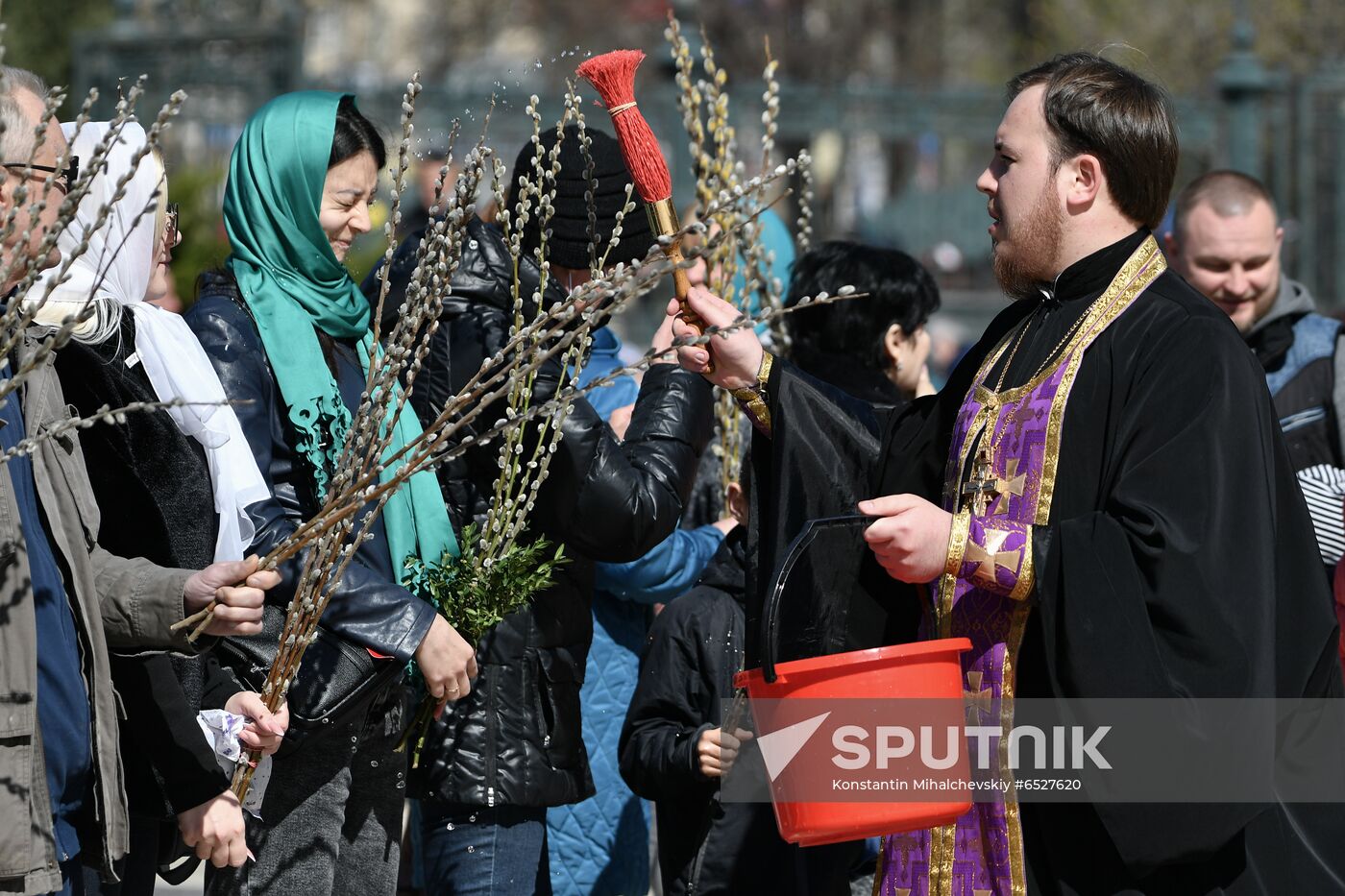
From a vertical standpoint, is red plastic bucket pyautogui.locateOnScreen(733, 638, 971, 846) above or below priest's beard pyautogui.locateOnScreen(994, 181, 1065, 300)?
below

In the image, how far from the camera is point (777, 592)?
2471mm

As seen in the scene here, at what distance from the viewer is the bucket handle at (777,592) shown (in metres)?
2.40

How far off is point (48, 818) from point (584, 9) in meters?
23.3

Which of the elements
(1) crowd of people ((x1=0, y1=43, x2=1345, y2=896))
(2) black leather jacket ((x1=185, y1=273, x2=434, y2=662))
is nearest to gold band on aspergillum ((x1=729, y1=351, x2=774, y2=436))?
(1) crowd of people ((x1=0, y1=43, x2=1345, y2=896))

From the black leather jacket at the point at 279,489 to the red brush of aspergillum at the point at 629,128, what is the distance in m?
0.73

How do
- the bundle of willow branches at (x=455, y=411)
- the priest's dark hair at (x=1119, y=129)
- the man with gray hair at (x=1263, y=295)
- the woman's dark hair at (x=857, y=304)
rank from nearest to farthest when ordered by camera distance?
1. the bundle of willow branches at (x=455, y=411)
2. the priest's dark hair at (x=1119, y=129)
3. the woman's dark hair at (x=857, y=304)
4. the man with gray hair at (x=1263, y=295)

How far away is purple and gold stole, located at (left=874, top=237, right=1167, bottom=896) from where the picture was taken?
98.3 inches

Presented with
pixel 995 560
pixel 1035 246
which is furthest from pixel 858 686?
pixel 1035 246

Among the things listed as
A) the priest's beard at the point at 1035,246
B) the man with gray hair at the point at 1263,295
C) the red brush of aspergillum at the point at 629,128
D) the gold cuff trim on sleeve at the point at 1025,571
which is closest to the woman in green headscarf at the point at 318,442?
the red brush of aspergillum at the point at 629,128

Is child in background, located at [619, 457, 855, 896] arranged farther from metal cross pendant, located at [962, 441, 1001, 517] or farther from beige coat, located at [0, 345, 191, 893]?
beige coat, located at [0, 345, 191, 893]

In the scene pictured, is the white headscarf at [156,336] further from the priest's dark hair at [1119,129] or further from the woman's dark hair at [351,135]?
the priest's dark hair at [1119,129]

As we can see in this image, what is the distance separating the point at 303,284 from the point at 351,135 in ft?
1.10

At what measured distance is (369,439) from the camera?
2604 millimetres

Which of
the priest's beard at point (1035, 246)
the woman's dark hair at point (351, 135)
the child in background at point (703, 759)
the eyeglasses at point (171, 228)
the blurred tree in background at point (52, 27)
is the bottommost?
the child in background at point (703, 759)
